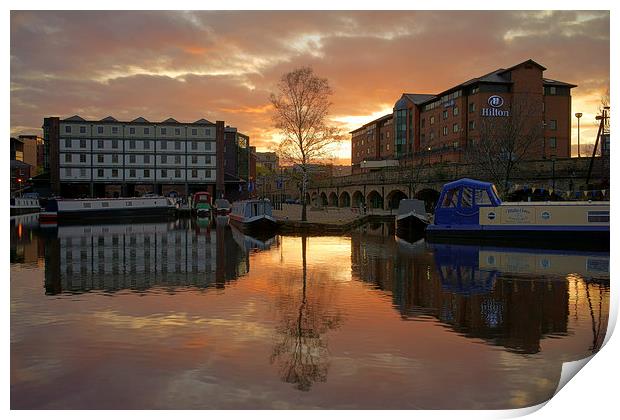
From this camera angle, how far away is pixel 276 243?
28500mm

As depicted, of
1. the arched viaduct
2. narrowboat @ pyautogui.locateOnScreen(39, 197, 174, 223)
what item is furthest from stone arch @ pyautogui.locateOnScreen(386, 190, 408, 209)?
narrowboat @ pyautogui.locateOnScreen(39, 197, 174, 223)

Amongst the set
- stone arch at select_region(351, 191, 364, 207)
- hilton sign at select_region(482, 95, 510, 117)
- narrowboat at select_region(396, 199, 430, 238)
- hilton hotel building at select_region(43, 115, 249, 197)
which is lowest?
narrowboat at select_region(396, 199, 430, 238)

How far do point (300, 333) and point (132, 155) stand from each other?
3019 inches

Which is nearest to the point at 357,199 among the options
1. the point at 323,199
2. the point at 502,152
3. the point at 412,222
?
the point at 323,199

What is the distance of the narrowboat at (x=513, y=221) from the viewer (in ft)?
82.5

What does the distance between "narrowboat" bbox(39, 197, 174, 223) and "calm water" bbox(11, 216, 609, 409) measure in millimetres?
33976

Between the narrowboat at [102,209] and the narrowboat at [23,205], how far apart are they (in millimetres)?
17579

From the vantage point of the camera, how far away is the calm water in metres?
7.09

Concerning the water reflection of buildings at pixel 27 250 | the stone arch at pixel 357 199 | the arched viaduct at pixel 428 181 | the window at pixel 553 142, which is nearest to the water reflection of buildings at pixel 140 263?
the water reflection of buildings at pixel 27 250

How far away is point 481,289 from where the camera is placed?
46.3 feet

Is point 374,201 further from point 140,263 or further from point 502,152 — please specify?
point 140,263

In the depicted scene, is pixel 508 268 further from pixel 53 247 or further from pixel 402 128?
pixel 402 128

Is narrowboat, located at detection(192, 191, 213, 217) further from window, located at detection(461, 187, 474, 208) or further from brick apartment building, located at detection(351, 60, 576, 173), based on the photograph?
window, located at detection(461, 187, 474, 208)

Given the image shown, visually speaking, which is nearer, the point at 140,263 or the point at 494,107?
the point at 140,263
